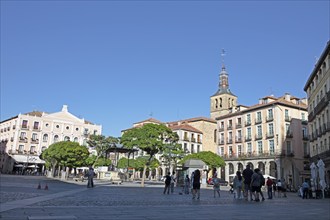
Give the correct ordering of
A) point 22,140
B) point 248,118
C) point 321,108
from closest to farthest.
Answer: point 321,108 < point 248,118 < point 22,140

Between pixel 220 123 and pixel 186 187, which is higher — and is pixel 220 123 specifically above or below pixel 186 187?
above

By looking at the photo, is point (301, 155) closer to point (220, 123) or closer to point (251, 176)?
point (220, 123)

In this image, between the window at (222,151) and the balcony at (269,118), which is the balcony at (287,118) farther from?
the window at (222,151)

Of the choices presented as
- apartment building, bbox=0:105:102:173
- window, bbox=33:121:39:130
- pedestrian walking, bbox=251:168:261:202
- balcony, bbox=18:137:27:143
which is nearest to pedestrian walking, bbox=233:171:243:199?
pedestrian walking, bbox=251:168:261:202

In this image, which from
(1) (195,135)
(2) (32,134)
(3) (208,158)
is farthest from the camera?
(1) (195,135)

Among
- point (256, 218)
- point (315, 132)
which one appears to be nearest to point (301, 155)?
point (315, 132)

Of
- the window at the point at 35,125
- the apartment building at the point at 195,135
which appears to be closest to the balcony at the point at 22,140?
the window at the point at 35,125

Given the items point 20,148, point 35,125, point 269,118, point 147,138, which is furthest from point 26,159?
point 269,118

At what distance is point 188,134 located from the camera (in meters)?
73.4

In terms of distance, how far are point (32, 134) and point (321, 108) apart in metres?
59.2

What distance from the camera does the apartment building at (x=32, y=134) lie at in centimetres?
7044

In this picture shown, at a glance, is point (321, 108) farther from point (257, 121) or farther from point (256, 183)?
point (256, 183)

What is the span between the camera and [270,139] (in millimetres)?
54938

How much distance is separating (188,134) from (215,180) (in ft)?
174
